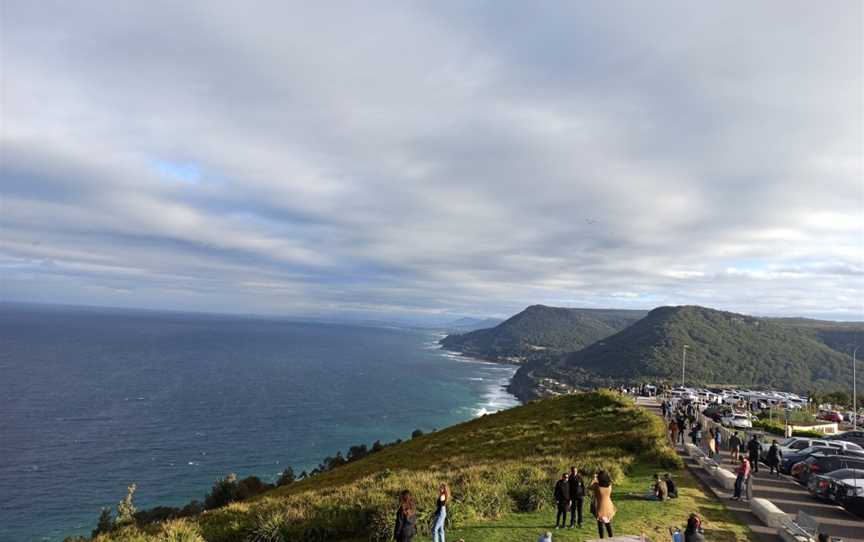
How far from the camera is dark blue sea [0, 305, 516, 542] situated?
161ft

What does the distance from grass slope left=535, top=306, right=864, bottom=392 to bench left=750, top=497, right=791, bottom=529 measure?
124 meters

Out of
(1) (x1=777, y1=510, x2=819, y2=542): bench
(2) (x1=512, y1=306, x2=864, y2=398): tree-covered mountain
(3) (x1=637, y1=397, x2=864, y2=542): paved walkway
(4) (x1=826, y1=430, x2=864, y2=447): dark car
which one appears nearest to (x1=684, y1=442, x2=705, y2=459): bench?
(3) (x1=637, y1=397, x2=864, y2=542): paved walkway

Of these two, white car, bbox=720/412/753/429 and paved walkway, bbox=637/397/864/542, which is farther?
white car, bbox=720/412/753/429

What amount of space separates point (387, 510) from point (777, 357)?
577ft

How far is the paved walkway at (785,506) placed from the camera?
12.3 metres

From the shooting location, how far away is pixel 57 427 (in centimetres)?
6881

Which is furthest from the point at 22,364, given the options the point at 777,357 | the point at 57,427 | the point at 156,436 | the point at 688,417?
the point at 777,357

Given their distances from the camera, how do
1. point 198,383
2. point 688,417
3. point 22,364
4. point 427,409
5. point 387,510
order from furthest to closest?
1. point 22,364
2. point 198,383
3. point 427,409
4. point 688,417
5. point 387,510

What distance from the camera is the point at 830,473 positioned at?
15836mm

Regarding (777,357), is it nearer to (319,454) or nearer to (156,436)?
(319,454)

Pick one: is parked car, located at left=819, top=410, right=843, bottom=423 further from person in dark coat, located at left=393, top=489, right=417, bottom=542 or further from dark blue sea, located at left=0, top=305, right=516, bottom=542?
dark blue sea, located at left=0, top=305, right=516, bottom=542

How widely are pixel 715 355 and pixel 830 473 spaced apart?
156873mm

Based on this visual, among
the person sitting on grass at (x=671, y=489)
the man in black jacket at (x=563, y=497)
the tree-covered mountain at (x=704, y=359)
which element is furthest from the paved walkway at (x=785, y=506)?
the tree-covered mountain at (x=704, y=359)

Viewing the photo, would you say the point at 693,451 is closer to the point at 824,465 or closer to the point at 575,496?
the point at 824,465
